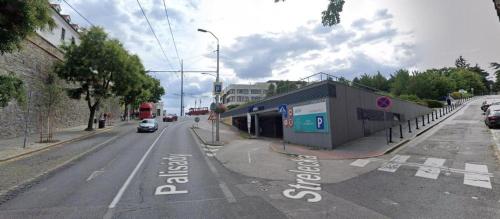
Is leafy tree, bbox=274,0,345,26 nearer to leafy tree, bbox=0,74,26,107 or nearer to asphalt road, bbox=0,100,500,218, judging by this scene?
asphalt road, bbox=0,100,500,218

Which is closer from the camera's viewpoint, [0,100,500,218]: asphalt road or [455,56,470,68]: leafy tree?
[0,100,500,218]: asphalt road

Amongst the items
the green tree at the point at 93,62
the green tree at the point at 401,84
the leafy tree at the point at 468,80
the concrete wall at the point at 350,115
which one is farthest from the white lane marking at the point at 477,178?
the leafy tree at the point at 468,80

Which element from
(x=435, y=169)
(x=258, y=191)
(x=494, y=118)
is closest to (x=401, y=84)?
(x=494, y=118)

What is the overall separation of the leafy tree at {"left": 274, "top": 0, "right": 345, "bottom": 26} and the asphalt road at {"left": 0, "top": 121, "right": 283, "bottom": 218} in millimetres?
5854

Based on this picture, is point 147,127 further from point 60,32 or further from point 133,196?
point 133,196

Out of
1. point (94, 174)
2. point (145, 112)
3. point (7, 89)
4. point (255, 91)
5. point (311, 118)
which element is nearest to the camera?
point (7, 89)

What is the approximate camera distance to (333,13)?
Answer: 10.0 m

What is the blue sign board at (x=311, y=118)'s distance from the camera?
1795cm

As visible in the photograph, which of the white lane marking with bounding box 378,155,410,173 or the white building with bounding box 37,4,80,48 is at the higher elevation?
the white building with bounding box 37,4,80,48

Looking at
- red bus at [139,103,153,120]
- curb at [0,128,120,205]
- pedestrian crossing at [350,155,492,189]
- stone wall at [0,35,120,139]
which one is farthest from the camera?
red bus at [139,103,153,120]

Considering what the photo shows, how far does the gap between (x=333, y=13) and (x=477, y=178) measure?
6.53 meters

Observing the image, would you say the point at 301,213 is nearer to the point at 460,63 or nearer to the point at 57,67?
the point at 57,67

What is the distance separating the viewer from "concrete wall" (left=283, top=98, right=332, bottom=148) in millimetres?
17625

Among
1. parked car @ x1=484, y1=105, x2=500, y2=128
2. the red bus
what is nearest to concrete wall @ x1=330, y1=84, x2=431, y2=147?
parked car @ x1=484, y1=105, x2=500, y2=128
